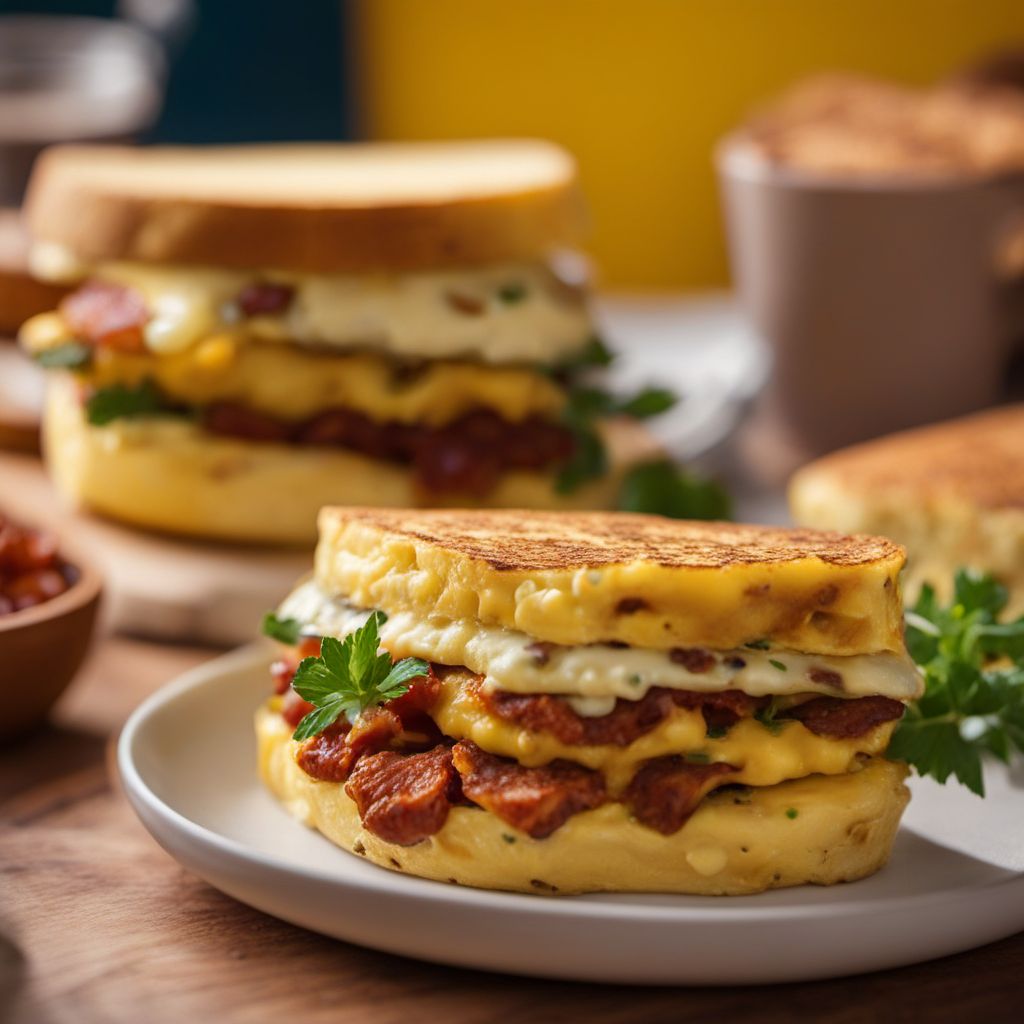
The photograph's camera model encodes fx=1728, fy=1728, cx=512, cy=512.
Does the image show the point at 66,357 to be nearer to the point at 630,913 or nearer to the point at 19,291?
the point at 19,291

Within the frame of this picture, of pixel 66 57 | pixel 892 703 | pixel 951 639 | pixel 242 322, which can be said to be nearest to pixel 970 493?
pixel 951 639

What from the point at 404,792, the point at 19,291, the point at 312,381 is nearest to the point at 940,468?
the point at 312,381

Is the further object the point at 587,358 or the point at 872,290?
the point at 872,290

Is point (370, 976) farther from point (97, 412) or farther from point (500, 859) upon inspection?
point (97, 412)

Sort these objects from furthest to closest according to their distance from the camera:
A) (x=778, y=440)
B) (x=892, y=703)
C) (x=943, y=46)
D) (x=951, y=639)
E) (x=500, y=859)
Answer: (x=943, y=46)
(x=778, y=440)
(x=951, y=639)
(x=892, y=703)
(x=500, y=859)

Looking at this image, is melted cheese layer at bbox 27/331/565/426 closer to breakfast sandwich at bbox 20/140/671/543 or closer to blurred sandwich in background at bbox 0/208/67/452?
breakfast sandwich at bbox 20/140/671/543

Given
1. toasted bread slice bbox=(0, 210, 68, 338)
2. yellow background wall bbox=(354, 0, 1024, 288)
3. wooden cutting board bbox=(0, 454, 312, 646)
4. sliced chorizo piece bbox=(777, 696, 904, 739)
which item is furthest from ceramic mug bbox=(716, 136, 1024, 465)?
yellow background wall bbox=(354, 0, 1024, 288)
